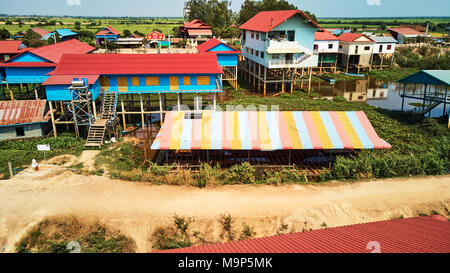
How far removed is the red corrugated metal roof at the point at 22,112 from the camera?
2361cm

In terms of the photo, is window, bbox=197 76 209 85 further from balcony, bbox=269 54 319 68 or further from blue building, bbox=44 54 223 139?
balcony, bbox=269 54 319 68

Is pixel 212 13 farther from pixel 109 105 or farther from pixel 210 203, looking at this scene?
pixel 210 203

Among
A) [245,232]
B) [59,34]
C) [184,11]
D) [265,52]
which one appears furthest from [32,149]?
[184,11]

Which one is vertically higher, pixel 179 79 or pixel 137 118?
pixel 179 79

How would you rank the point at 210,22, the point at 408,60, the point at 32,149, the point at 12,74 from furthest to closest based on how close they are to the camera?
the point at 210,22 < the point at 408,60 < the point at 12,74 < the point at 32,149

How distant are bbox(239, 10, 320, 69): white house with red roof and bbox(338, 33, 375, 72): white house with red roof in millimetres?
16590

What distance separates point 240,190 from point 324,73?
41981 mm

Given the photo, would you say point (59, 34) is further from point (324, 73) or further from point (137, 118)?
point (324, 73)

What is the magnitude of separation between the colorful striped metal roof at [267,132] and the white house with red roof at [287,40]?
60.0ft

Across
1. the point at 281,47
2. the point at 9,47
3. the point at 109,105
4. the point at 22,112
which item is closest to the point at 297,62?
the point at 281,47

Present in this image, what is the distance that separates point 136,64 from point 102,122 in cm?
576

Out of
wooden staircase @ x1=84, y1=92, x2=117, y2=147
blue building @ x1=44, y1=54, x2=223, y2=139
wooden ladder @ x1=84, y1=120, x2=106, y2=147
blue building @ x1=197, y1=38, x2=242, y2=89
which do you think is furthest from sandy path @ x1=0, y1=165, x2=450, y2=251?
blue building @ x1=197, y1=38, x2=242, y2=89

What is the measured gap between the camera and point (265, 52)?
37719mm

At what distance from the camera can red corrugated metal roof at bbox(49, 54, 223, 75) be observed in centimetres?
2577
